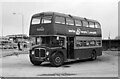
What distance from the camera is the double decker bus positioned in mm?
15203

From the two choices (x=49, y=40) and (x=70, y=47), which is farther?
(x=70, y=47)

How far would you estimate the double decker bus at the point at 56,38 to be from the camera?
49.9 ft

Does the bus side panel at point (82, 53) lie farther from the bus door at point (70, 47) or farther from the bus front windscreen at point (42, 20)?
the bus front windscreen at point (42, 20)

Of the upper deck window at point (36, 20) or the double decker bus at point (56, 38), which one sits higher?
the upper deck window at point (36, 20)

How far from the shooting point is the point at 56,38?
1554 centimetres

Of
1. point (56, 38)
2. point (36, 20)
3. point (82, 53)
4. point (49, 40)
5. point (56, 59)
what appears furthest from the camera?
point (82, 53)

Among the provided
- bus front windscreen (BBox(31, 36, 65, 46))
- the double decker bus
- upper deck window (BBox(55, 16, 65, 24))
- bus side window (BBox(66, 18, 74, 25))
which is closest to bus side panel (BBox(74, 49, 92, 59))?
the double decker bus

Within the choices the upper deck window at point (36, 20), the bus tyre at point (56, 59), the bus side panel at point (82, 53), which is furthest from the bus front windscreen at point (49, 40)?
the bus side panel at point (82, 53)

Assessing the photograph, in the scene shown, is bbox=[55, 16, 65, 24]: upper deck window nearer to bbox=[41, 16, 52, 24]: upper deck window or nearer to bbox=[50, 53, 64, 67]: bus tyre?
bbox=[41, 16, 52, 24]: upper deck window

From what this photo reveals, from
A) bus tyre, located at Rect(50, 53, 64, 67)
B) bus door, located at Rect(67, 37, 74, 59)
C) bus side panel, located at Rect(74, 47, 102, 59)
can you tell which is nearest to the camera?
bus tyre, located at Rect(50, 53, 64, 67)

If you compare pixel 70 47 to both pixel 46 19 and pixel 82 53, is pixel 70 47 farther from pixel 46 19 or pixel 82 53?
pixel 46 19

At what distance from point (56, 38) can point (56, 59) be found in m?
1.52

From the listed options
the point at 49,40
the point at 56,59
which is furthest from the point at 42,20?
the point at 56,59

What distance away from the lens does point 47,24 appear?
15500 mm
